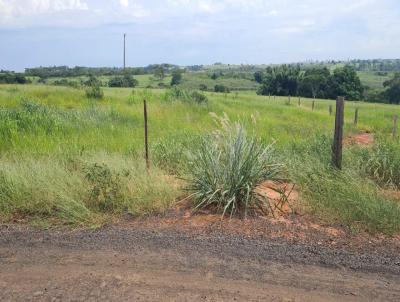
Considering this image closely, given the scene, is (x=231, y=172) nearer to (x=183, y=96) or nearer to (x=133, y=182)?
(x=133, y=182)

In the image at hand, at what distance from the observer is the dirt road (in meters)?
3.70

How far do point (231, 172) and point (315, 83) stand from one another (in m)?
74.6

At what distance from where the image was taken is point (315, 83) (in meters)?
76.8

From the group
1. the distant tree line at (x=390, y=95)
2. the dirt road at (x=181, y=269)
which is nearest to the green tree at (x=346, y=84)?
the distant tree line at (x=390, y=95)

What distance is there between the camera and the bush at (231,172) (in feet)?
18.8

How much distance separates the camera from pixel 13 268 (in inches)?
167

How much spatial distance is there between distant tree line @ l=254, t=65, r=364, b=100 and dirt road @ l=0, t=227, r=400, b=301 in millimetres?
71745

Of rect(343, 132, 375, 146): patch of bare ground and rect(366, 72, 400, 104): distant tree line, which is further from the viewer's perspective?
rect(366, 72, 400, 104): distant tree line

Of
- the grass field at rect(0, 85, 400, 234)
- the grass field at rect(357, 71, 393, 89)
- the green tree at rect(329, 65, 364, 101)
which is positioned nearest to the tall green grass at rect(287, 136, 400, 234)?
the grass field at rect(0, 85, 400, 234)

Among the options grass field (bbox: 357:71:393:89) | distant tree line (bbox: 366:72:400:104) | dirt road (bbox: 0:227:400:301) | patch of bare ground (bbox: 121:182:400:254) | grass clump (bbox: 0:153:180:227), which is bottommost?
dirt road (bbox: 0:227:400:301)

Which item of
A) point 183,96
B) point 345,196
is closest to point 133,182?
point 345,196

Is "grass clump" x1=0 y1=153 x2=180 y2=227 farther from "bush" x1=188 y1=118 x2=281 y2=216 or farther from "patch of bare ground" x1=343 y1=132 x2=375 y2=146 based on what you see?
"patch of bare ground" x1=343 y1=132 x2=375 y2=146

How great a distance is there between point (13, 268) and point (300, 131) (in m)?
13.3

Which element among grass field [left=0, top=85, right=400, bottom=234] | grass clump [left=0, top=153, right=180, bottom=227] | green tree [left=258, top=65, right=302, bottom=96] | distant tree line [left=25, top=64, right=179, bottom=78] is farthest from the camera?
distant tree line [left=25, top=64, right=179, bottom=78]
